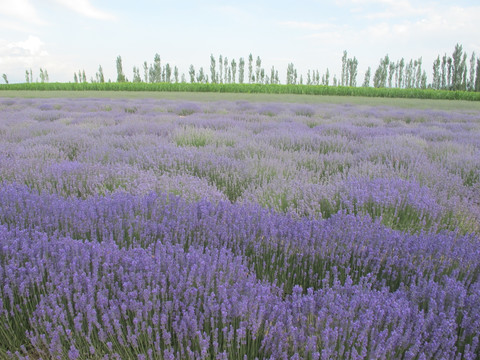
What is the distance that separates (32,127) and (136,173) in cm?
410

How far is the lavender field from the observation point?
1274mm

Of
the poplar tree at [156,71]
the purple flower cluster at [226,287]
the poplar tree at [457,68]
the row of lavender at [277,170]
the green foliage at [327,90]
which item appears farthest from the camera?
the poplar tree at [156,71]

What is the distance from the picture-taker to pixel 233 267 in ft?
5.22

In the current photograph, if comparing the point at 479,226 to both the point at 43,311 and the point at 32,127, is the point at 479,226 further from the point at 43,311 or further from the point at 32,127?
the point at 32,127

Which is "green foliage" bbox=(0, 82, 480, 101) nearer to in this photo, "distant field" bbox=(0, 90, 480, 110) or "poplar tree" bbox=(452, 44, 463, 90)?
"distant field" bbox=(0, 90, 480, 110)

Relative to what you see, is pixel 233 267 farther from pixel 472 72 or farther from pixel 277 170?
pixel 472 72

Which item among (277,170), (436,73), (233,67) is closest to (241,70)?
(233,67)

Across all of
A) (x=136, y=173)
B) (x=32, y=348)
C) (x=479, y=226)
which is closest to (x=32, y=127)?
(x=136, y=173)

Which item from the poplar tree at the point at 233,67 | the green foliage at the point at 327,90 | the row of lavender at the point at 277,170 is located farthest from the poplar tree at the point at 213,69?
the row of lavender at the point at 277,170

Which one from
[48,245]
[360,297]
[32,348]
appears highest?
[48,245]

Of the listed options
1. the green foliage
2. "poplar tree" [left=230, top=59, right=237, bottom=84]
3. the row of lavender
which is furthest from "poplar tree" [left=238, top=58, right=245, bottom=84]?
the row of lavender

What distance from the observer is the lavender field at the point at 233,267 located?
4.18 ft

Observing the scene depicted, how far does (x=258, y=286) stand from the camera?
1473mm

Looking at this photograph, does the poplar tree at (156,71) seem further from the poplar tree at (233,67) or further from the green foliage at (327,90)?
the green foliage at (327,90)
